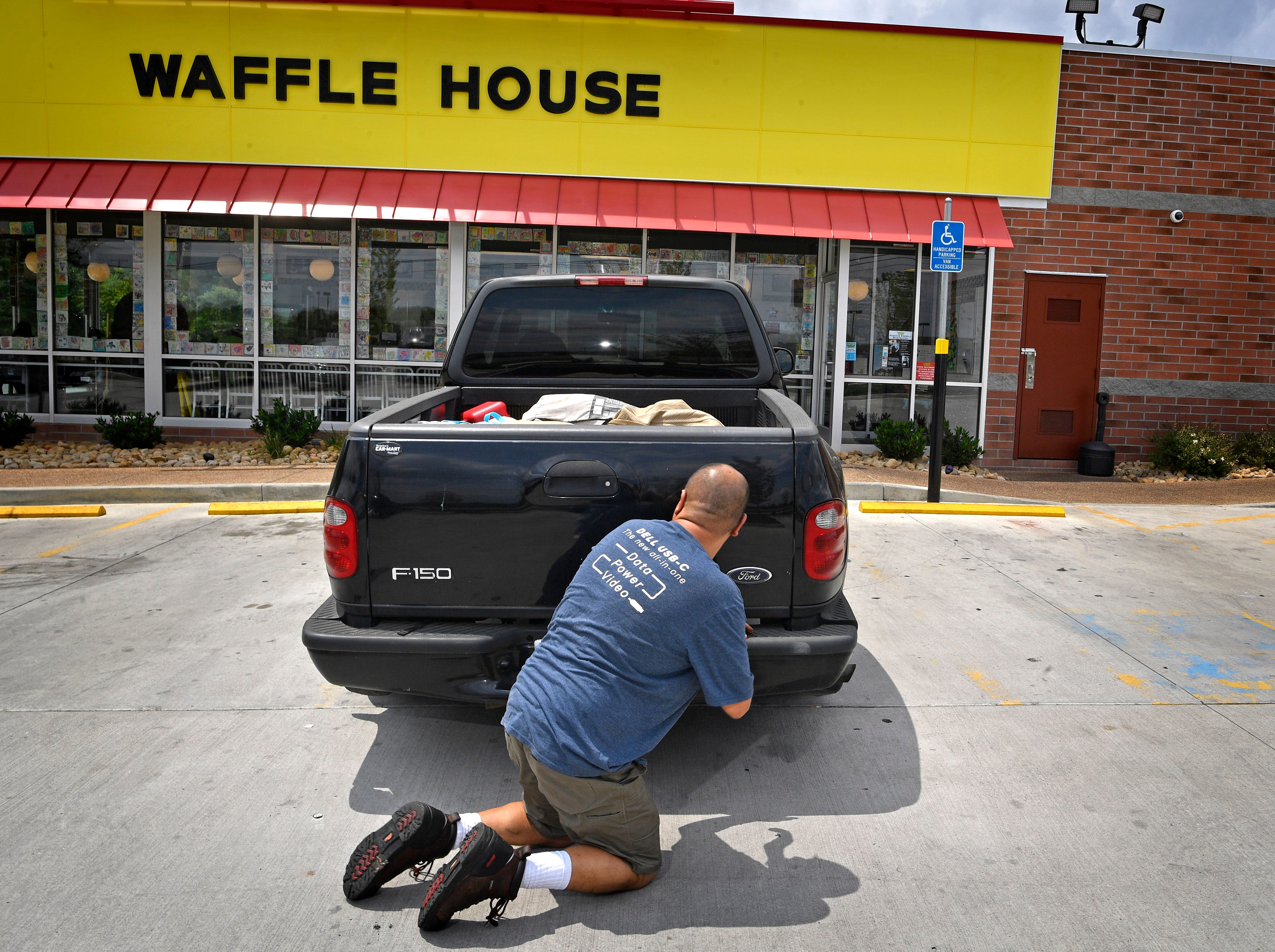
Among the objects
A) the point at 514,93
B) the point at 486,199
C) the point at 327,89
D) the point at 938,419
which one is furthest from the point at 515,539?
the point at 327,89

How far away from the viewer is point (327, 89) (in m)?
12.2

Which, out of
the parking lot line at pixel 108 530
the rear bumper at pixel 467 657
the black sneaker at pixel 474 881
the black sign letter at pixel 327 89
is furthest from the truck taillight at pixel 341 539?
the black sign letter at pixel 327 89

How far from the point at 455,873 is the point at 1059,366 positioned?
13.0 metres

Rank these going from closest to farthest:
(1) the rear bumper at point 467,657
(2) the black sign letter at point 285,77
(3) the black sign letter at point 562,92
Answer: (1) the rear bumper at point 467,657 → (2) the black sign letter at point 285,77 → (3) the black sign letter at point 562,92

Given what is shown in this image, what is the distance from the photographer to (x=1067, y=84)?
508 inches

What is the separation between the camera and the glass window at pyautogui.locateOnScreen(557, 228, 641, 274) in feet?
43.0

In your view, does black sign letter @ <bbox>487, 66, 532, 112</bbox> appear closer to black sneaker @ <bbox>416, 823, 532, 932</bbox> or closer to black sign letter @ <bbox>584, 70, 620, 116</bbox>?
black sign letter @ <bbox>584, 70, 620, 116</bbox>

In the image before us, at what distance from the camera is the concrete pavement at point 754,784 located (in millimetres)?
2826

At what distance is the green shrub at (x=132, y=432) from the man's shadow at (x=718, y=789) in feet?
31.7

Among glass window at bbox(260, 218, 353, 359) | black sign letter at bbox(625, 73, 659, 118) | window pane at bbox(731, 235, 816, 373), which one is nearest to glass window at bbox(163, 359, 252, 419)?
glass window at bbox(260, 218, 353, 359)

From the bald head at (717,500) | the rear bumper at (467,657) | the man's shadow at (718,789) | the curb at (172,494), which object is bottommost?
the man's shadow at (718,789)

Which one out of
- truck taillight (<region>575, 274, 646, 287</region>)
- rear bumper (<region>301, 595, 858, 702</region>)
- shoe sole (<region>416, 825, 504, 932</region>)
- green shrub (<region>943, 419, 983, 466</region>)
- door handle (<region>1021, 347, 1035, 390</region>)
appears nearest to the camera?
shoe sole (<region>416, 825, 504, 932</region>)

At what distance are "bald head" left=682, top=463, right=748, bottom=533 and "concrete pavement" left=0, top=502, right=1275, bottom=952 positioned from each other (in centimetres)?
119

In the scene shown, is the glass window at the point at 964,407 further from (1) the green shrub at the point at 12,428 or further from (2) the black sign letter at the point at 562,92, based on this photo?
(1) the green shrub at the point at 12,428
